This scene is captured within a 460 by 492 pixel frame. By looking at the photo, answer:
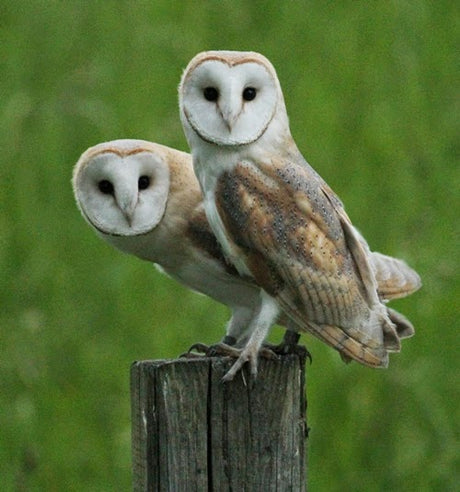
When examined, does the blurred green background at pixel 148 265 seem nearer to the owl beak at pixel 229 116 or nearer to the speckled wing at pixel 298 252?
the speckled wing at pixel 298 252

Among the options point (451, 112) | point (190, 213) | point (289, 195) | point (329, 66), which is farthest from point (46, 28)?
point (289, 195)

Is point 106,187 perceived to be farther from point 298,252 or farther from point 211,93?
point 298,252

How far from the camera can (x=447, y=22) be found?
8406 mm

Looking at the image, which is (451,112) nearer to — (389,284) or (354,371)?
(354,371)

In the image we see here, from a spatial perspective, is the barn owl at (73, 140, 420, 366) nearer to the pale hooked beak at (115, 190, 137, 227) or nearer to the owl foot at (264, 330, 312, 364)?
the pale hooked beak at (115, 190, 137, 227)

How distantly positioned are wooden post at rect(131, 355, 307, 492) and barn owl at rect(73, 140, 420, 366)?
0.72m

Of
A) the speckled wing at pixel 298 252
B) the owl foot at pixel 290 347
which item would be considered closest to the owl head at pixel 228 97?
the speckled wing at pixel 298 252

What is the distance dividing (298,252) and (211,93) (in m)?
0.49

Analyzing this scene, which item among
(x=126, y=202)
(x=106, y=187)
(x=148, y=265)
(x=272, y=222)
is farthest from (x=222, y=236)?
(x=148, y=265)

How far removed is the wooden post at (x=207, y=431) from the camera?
13.7 ft

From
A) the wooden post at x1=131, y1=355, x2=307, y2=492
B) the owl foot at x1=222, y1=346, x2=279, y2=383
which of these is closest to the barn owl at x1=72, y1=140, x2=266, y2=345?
the owl foot at x1=222, y1=346, x2=279, y2=383

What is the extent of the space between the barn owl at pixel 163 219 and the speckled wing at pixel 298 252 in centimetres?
33

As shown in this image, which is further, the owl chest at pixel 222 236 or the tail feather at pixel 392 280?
the tail feather at pixel 392 280

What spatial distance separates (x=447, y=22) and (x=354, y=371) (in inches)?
93.7
